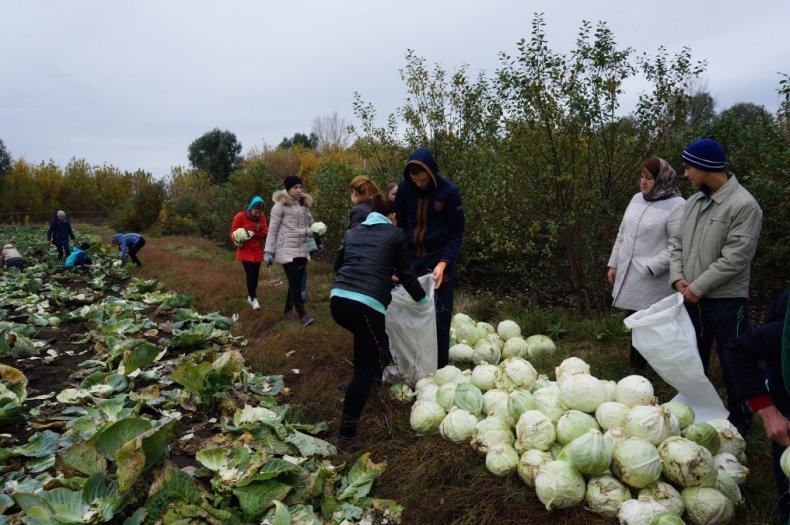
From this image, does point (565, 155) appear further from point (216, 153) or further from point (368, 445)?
point (216, 153)

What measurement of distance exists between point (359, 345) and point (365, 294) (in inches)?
13.6

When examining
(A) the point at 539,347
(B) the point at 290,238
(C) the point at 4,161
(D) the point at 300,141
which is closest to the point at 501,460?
(A) the point at 539,347

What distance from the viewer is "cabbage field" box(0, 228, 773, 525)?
2.57 meters

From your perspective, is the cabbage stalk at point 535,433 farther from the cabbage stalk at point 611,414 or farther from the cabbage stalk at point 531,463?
the cabbage stalk at point 611,414

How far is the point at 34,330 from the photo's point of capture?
6289mm

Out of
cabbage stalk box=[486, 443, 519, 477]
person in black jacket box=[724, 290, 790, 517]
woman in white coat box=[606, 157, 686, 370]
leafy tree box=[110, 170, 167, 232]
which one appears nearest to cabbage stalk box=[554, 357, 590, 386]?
cabbage stalk box=[486, 443, 519, 477]

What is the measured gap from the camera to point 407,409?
386 centimetres

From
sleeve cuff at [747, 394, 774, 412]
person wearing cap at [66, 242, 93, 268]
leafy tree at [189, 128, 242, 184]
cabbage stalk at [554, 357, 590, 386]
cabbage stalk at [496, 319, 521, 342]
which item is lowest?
cabbage stalk at [496, 319, 521, 342]

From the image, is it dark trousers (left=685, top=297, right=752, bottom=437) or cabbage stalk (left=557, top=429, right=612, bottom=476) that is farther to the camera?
dark trousers (left=685, top=297, right=752, bottom=437)

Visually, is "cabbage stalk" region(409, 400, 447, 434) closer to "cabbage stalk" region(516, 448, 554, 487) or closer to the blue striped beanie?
"cabbage stalk" region(516, 448, 554, 487)

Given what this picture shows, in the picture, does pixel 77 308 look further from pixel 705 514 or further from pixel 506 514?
pixel 705 514

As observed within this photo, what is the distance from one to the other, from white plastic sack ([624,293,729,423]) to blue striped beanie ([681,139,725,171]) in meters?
0.87

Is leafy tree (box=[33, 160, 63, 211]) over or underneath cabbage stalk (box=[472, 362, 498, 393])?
over

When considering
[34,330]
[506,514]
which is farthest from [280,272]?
[506,514]
